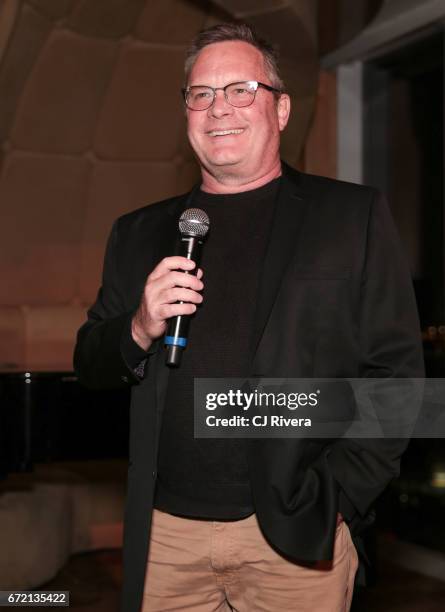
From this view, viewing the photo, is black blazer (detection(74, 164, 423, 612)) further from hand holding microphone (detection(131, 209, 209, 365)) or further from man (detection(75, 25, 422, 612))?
hand holding microphone (detection(131, 209, 209, 365))

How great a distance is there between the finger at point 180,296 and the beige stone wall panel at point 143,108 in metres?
3.53

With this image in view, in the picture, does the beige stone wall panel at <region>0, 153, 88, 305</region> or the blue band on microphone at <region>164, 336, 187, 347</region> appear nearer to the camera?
the blue band on microphone at <region>164, 336, 187, 347</region>

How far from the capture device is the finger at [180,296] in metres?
1.48

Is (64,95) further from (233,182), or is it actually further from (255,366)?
(255,366)

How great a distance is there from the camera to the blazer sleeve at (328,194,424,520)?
1.60 meters

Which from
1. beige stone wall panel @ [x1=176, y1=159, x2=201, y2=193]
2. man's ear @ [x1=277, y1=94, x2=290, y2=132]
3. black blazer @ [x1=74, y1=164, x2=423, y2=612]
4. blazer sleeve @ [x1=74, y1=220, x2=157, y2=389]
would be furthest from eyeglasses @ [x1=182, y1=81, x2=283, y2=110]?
beige stone wall panel @ [x1=176, y1=159, x2=201, y2=193]

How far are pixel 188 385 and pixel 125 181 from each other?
3.54 meters

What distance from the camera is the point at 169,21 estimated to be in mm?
4664

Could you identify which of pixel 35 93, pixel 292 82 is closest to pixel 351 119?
pixel 292 82

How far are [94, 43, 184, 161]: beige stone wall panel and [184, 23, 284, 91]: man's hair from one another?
3006mm

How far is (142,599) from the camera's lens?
5.46 feet

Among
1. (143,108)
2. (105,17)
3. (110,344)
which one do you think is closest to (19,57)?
(105,17)

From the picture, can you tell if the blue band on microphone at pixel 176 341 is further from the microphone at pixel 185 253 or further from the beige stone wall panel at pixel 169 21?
the beige stone wall panel at pixel 169 21

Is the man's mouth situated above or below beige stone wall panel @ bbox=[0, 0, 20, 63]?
below
